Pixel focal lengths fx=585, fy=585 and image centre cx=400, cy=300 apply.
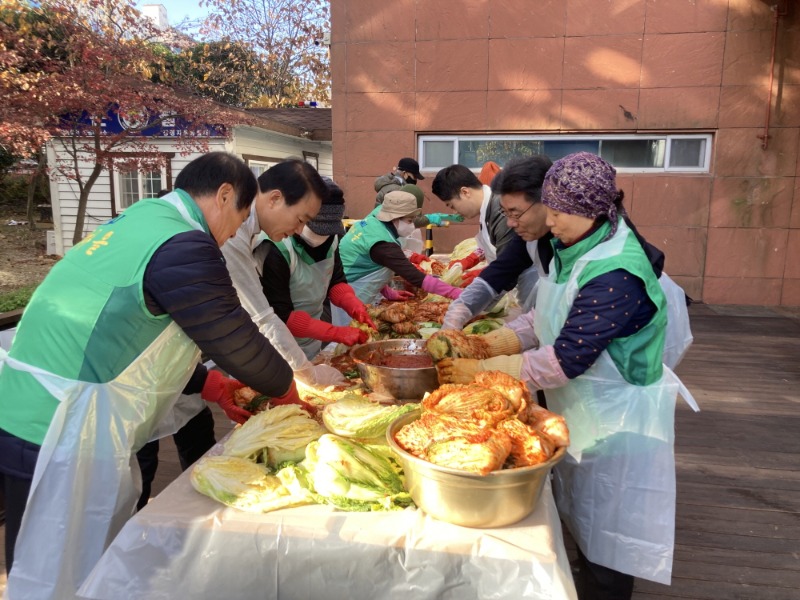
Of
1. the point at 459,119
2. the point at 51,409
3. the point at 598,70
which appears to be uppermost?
the point at 598,70

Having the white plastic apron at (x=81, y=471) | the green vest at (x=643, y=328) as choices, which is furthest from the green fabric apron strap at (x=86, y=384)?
the green vest at (x=643, y=328)

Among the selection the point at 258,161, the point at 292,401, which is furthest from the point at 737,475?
the point at 258,161

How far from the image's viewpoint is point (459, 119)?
345 inches

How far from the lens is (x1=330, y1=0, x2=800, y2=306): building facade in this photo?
815 centimetres

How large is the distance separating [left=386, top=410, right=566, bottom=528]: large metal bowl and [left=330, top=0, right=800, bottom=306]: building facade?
25.5 feet

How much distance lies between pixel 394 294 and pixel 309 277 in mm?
1488

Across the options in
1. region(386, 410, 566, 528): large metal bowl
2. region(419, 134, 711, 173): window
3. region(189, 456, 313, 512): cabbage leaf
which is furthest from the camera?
region(419, 134, 711, 173): window

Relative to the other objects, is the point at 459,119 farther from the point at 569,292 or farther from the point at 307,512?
the point at 307,512

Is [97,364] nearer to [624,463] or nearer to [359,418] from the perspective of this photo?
[359,418]

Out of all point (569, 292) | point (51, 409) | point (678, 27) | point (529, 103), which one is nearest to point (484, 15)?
point (529, 103)

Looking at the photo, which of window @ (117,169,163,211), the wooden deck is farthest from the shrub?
window @ (117,169,163,211)

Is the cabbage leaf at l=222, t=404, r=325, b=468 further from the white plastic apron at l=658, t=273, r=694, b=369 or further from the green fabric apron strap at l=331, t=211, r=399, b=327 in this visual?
the green fabric apron strap at l=331, t=211, r=399, b=327

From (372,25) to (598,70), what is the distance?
3.37 meters

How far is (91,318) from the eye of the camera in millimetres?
1671
